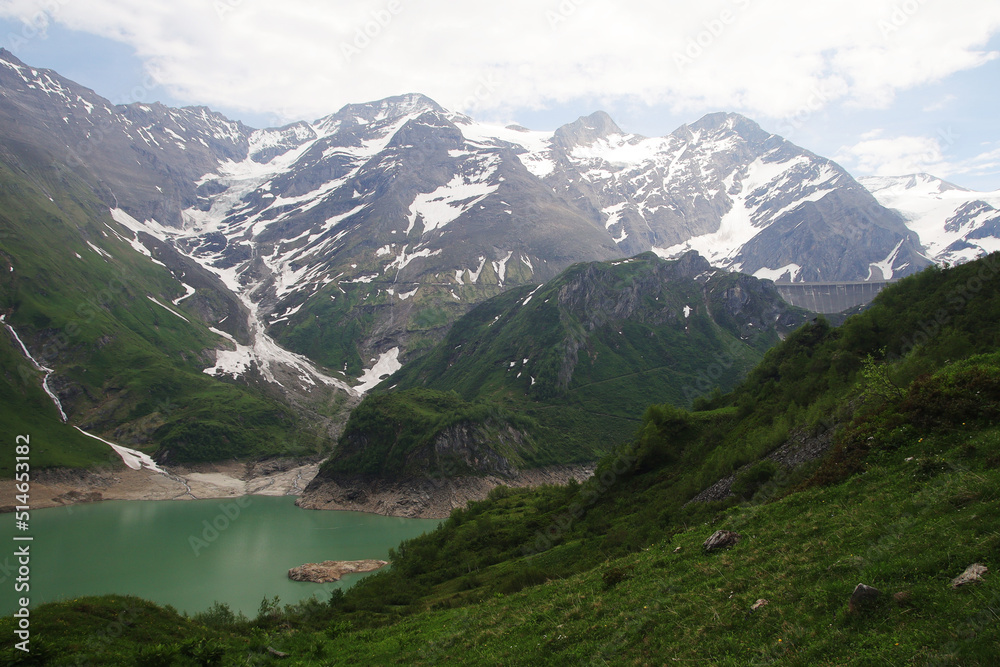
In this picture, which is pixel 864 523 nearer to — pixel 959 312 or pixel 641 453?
pixel 959 312

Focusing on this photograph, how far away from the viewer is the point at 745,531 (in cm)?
1956

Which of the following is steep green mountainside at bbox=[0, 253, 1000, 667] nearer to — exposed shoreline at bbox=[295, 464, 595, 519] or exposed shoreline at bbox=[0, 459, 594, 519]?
exposed shoreline at bbox=[0, 459, 594, 519]

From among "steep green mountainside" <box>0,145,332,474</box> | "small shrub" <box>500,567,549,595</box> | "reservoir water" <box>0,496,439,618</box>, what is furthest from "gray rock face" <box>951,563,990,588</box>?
"steep green mountainside" <box>0,145,332,474</box>

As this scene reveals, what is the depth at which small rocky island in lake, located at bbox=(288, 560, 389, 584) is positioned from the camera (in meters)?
68.8

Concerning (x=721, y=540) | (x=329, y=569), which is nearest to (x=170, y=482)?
(x=329, y=569)

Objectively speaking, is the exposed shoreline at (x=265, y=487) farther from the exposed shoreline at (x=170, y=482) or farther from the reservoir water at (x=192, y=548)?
the reservoir water at (x=192, y=548)

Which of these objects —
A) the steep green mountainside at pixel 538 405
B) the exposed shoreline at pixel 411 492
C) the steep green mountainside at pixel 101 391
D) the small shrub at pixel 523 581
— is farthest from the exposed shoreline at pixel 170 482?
the small shrub at pixel 523 581

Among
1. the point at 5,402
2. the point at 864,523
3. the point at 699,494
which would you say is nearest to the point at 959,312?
the point at 699,494

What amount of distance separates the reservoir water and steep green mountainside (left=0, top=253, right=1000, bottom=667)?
98.8 feet

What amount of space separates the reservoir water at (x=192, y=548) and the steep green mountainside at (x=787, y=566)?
98.8ft

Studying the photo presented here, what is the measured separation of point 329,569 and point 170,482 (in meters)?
99.8

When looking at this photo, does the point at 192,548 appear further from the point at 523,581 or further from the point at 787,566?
the point at 787,566

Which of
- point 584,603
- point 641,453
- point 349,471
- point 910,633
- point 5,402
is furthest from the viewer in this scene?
point 5,402

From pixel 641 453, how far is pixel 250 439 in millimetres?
155303
